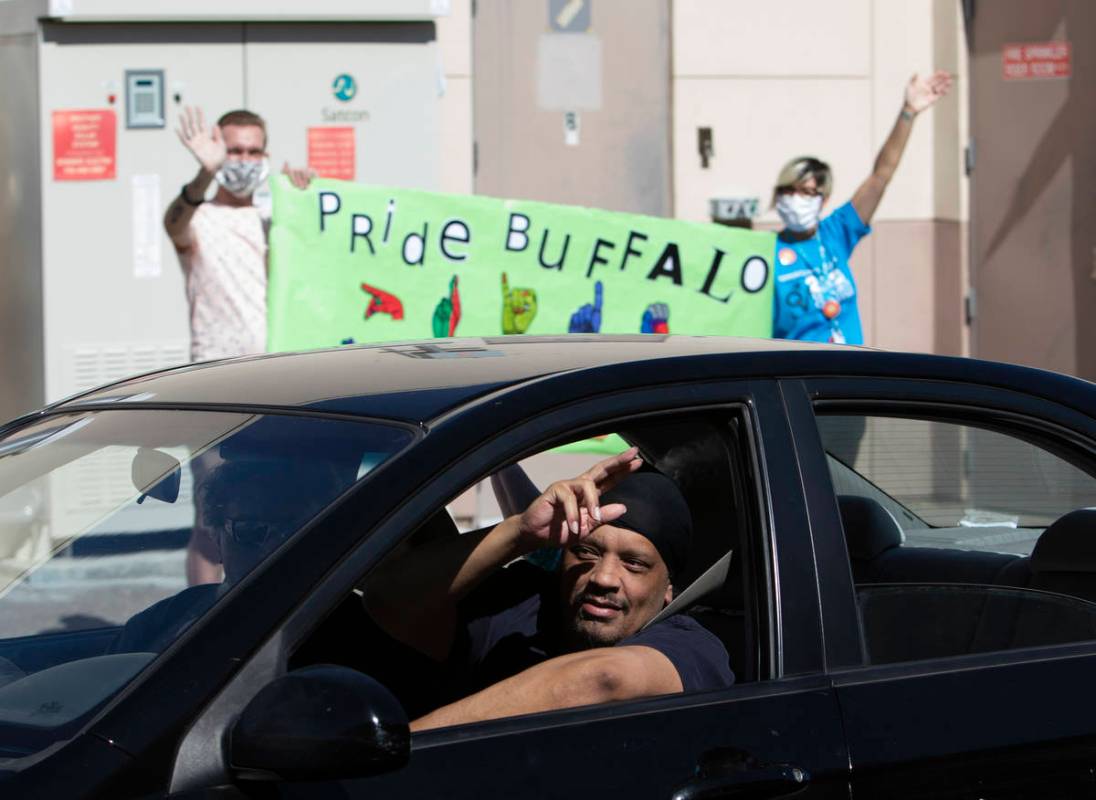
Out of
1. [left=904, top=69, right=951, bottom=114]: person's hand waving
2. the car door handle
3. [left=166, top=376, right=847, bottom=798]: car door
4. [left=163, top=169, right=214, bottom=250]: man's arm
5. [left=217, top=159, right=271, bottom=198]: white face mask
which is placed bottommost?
the car door handle

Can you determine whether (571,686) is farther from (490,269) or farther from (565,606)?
(490,269)

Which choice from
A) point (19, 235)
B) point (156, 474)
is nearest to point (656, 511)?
point (156, 474)

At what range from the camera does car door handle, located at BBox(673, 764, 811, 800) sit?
211 cm

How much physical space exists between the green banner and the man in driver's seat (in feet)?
12.8

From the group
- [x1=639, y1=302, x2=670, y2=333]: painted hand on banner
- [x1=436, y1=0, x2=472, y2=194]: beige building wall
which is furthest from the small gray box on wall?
[x1=639, y1=302, x2=670, y2=333]: painted hand on banner

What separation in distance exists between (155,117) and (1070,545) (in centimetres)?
563

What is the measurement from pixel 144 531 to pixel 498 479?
87 centimetres

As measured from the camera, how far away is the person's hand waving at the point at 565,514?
2.38m

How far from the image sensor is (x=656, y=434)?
2.70 meters

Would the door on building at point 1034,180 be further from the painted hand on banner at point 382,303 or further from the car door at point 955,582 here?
the car door at point 955,582

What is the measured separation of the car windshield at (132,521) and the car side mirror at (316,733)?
0.23 m

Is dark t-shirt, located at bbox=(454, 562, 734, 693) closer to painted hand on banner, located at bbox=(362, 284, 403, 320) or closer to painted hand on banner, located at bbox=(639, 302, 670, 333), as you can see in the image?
painted hand on banner, located at bbox=(362, 284, 403, 320)

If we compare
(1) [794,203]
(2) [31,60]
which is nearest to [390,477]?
(1) [794,203]

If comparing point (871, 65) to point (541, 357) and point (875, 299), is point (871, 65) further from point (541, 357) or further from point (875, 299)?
point (541, 357)
